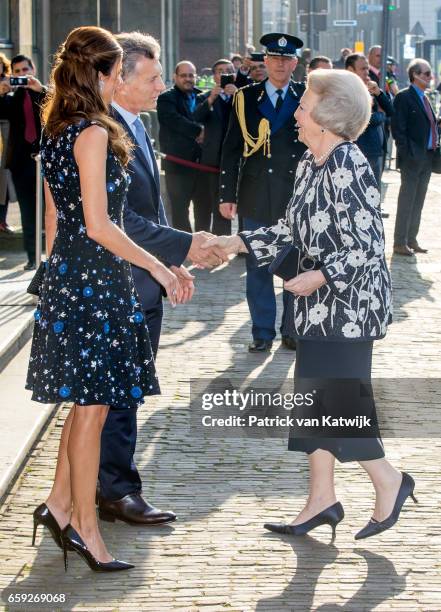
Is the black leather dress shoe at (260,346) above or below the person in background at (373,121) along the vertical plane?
below

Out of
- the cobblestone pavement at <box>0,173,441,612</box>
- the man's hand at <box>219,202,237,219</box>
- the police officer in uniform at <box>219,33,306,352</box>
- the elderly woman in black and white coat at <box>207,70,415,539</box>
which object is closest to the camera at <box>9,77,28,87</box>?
the police officer in uniform at <box>219,33,306,352</box>

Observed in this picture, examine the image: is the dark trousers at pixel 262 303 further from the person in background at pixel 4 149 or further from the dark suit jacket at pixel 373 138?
the dark suit jacket at pixel 373 138

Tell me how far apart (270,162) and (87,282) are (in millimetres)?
4833

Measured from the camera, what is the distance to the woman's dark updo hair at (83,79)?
4832 millimetres

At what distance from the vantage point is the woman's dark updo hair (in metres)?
4.83

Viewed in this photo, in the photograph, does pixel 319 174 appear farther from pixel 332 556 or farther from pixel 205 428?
pixel 205 428

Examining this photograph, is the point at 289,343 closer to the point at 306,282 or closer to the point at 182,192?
the point at 306,282

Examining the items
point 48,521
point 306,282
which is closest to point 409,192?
point 306,282

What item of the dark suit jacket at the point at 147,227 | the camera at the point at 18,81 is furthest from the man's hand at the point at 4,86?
the dark suit jacket at the point at 147,227

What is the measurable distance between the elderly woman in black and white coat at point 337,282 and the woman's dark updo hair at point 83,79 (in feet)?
2.92

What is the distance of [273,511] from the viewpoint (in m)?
5.90

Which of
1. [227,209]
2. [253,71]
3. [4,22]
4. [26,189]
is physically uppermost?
[4,22]

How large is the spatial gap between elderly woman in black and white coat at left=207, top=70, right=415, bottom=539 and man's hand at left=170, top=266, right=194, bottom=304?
0.38 meters

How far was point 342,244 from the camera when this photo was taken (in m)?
5.35
